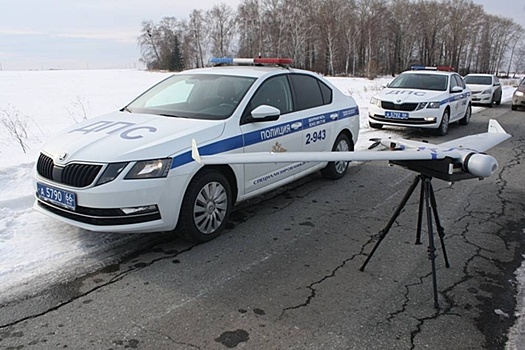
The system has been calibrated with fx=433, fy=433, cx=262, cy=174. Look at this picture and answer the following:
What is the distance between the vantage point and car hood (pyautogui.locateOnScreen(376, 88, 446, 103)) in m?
10.7

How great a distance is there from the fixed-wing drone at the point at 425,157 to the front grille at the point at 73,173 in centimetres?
122

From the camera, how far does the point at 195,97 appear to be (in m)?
5.10

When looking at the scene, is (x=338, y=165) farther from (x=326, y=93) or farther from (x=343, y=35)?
(x=343, y=35)

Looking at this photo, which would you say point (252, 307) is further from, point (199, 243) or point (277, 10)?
point (277, 10)

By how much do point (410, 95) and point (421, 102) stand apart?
0.42 meters

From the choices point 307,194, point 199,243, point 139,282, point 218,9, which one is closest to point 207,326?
point 139,282

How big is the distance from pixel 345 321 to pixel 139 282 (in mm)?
1668

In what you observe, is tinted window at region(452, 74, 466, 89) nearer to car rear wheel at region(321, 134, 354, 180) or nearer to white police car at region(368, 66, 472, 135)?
white police car at region(368, 66, 472, 135)

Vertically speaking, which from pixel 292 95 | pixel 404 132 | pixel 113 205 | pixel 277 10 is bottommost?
pixel 404 132

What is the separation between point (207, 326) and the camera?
2.94 meters

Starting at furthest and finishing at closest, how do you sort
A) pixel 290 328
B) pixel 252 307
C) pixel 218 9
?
pixel 218 9, pixel 252 307, pixel 290 328

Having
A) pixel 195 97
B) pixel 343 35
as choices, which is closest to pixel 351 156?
pixel 195 97

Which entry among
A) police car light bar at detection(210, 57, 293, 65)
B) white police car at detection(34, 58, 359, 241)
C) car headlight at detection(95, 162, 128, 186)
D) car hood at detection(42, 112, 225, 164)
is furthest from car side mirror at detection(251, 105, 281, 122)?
car headlight at detection(95, 162, 128, 186)

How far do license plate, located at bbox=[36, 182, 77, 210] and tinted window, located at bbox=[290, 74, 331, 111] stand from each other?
9.60 ft
